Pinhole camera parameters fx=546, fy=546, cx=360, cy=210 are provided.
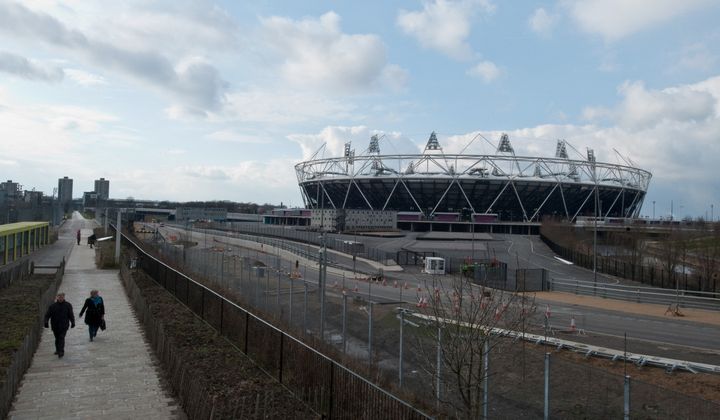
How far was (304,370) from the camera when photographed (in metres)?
8.80

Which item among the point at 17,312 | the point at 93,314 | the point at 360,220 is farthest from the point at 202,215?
the point at 93,314

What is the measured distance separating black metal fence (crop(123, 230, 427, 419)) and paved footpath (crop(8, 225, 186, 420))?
181 centimetres

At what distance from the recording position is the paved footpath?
8125 mm

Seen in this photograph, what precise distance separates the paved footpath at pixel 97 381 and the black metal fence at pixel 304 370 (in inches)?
71.2

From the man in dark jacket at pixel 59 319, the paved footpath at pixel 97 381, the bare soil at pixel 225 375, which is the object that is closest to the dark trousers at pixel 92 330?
the paved footpath at pixel 97 381

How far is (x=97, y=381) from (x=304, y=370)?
381cm

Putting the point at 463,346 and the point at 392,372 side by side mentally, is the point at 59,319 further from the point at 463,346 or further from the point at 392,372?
the point at 463,346

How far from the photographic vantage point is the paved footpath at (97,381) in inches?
320

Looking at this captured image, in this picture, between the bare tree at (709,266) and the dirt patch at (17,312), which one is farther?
the bare tree at (709,266)

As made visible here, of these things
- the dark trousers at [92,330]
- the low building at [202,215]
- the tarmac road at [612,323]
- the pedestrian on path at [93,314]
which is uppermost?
the low building at [202,215]

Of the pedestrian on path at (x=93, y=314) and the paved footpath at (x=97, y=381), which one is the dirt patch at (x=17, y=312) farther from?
the pedestrian on path at (x=93, y=314)

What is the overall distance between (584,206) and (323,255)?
102919 millimetres

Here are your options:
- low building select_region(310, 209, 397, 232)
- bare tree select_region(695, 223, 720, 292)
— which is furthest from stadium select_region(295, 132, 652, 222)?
bare tree select_region(695, 223, 720, 292)

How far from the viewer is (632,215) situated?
117688 millimetres
